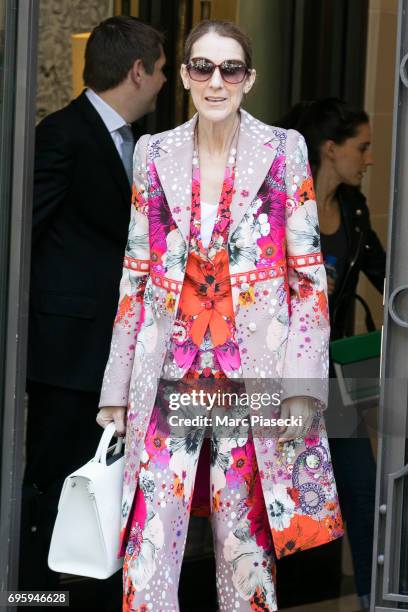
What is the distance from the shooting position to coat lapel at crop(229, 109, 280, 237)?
3.90 m

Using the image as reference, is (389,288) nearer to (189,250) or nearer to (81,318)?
(189,250)

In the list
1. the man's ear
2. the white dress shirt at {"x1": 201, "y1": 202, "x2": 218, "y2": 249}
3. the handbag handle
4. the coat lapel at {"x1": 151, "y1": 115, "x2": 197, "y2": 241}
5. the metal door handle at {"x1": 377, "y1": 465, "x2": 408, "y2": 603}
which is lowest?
the metal door handle at {"x1": 377, "y1": 465, "x2": 408, "y2": 603}

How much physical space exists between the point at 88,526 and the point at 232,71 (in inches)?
52.7

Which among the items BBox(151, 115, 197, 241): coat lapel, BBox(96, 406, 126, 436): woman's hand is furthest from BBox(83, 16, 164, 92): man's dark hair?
BBox(96, 406, 126, 436): woman's hand

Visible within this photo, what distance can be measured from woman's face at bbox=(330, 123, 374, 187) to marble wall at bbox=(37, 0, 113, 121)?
1.71 meters

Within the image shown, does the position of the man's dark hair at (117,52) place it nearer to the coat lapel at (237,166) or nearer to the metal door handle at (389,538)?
the coat lapel at (237,166)

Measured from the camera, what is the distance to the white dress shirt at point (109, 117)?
5066 millimetres

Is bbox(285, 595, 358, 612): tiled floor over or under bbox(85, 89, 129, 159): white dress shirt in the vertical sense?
under

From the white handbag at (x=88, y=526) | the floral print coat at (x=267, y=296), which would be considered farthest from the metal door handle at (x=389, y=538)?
the white handbag at (x=88, y=526)

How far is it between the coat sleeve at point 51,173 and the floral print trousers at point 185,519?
3.86 feet

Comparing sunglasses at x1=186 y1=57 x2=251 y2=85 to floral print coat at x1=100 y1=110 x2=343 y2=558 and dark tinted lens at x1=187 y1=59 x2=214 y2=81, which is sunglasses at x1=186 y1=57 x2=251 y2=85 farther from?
floral print coat at x1=100 y1=110 x2=343 y2=558

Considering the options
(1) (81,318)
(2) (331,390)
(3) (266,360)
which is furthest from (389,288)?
(2) (331,390)

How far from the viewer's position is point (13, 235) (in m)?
4.58

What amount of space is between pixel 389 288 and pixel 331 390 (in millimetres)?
1664
